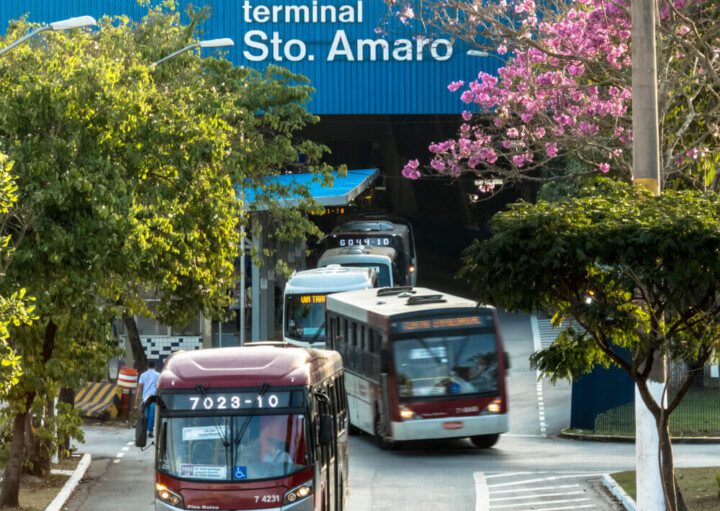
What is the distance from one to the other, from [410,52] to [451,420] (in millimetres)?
26050

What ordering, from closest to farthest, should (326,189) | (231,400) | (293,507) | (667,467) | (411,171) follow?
1. (293,507)
2. (231,400)
3. (667,467)
4. (411,171)
5. (326,189)

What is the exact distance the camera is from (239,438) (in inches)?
566

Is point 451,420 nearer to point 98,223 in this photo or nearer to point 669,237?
point 98,223

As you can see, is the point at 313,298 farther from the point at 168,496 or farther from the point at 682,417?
the point at 168,496

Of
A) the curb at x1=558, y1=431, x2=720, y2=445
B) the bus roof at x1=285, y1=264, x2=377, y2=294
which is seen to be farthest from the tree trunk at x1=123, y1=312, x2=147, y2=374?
the curb at x1=558, y1=431, x2=720, y2=445

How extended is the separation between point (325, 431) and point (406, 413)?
8837mm

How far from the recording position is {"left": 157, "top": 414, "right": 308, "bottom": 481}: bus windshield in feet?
47.0

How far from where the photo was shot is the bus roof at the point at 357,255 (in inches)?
1558

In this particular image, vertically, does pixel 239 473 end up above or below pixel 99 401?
above

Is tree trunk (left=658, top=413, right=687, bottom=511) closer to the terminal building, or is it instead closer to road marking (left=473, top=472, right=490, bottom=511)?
road marking (left=473, top=472, right=490, bottom=511)

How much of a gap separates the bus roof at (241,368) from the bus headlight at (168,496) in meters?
1.13

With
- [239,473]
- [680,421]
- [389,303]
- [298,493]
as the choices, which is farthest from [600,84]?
[239,473]

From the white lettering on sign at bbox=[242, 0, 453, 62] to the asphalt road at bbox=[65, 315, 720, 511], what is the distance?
20937 mm

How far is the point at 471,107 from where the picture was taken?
47.8 m
